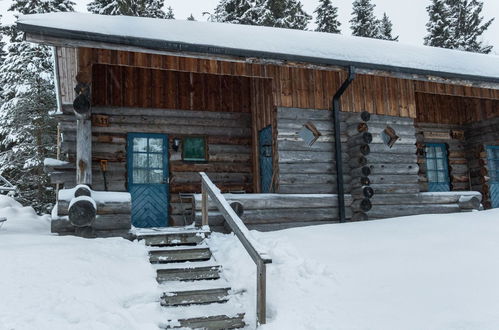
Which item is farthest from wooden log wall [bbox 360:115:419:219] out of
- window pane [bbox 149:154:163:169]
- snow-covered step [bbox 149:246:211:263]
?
window pane [bbox 149:154:163:169]

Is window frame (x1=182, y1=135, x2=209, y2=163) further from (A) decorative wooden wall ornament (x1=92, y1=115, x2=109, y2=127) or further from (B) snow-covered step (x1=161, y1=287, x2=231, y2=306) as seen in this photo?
(B) snow-covered step (x1=161, y1=287, x2=231, y2=306)

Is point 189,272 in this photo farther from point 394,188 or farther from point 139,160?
point 394,188

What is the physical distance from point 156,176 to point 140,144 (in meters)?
0.85

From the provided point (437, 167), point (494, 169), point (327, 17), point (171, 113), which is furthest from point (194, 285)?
point (327, 17)

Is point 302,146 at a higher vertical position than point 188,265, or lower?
higher

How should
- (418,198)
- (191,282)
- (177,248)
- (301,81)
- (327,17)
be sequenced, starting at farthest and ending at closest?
(327,17), (418,198), (301,81), (177,248), (191,282)

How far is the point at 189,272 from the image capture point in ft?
20.2

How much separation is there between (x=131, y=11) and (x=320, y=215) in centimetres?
1793

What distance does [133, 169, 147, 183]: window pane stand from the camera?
10086 millimetres

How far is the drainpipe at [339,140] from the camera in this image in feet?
30.8

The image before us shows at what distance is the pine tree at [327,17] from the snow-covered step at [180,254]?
2424 cm

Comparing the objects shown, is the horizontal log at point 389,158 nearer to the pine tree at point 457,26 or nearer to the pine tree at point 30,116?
the pine tree at point 30,116

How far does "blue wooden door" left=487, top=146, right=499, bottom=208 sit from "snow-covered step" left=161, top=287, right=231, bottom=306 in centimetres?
1127

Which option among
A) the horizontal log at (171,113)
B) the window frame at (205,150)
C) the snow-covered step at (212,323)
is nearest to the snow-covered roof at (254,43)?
the horizontal log at (171,113)
